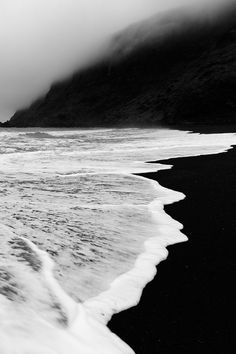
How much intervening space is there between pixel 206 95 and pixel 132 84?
94.4 feet

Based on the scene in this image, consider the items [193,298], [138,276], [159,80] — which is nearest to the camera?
[193,298]

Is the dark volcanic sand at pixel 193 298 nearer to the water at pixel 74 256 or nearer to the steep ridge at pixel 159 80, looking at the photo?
the water at pixel 74 256

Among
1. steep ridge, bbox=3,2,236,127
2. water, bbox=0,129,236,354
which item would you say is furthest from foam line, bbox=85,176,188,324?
steep ridge, bbox=3,2,236,127

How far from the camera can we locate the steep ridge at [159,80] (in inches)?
3450

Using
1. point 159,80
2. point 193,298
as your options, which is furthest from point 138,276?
point 159,80

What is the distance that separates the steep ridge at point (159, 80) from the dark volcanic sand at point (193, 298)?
72559 mm

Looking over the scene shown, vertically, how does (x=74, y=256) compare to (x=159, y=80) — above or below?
below

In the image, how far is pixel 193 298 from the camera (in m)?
4.77

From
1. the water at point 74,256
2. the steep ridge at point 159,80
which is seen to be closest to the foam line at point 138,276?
the water at point 74,256

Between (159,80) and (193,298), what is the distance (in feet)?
345

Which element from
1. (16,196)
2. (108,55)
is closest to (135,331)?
(16,196)

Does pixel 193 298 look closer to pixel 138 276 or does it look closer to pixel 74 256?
pixel 138 276

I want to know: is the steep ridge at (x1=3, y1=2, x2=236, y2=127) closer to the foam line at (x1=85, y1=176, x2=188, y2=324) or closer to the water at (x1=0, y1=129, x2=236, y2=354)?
the water at (x1=0, y1=129, x2=236, y2=354)

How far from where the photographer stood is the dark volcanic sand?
3.98 metres
